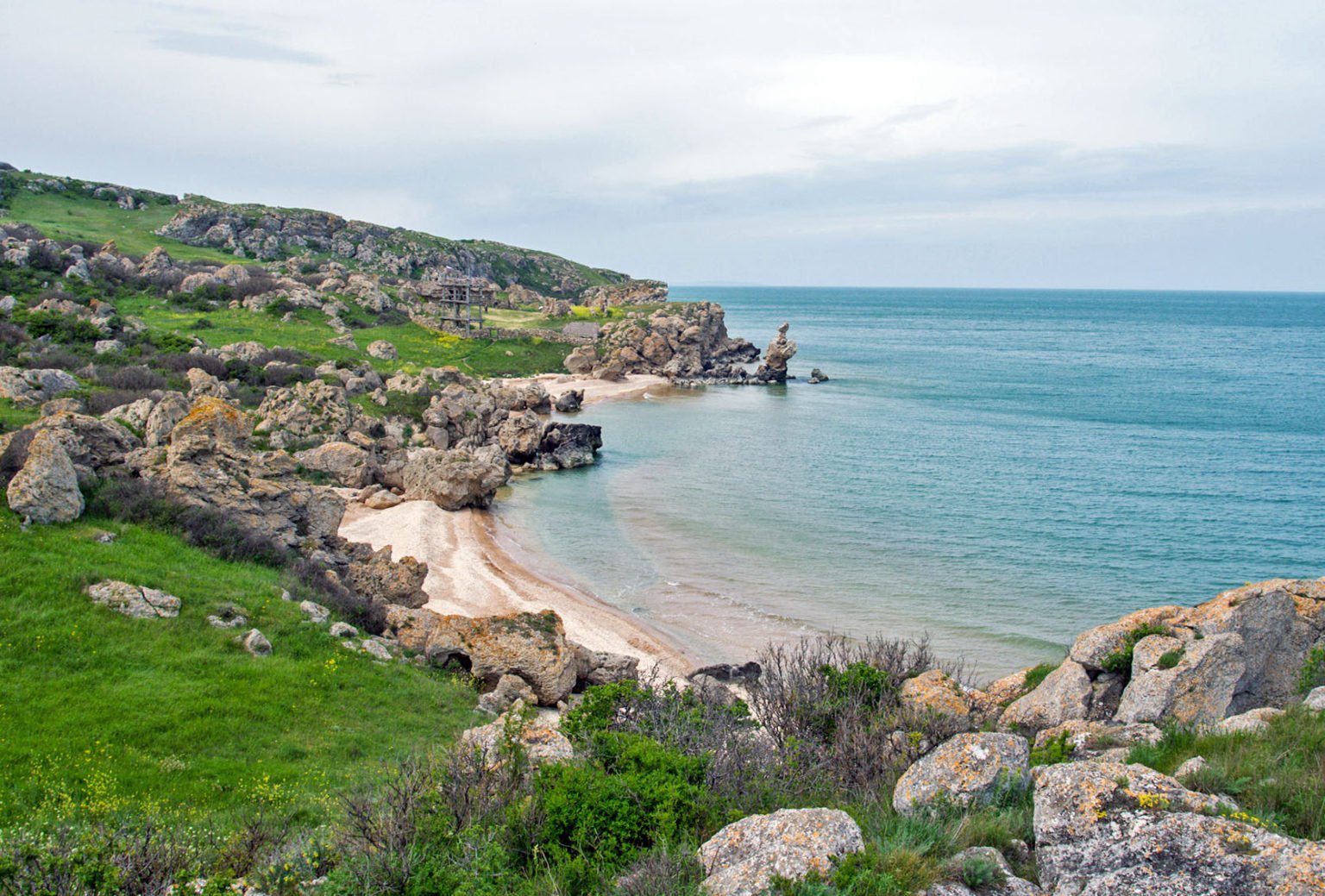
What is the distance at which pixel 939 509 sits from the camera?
1549 inches

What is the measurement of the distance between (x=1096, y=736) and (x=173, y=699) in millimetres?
14060

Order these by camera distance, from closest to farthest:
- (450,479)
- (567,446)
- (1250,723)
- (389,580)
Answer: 1. (1250,723)
2. (389,580)
3. (450,479)
4. (567,446)

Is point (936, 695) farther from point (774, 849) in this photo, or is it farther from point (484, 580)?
point (484, 580)

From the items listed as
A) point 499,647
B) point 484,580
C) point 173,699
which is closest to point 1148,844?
point 173,699

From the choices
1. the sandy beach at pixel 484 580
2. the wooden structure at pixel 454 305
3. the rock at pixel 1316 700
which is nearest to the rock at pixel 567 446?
the sandy beach at pixel 484 580

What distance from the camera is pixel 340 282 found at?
248 ft

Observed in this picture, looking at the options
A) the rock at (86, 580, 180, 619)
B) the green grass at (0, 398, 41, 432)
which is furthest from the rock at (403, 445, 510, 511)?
the rock at (86, 580, 180, 619)

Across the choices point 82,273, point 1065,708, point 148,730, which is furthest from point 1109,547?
point 82,273

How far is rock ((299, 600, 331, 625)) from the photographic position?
16122mm

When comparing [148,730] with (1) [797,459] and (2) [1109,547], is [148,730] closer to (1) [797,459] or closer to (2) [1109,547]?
(2) [1109,547]

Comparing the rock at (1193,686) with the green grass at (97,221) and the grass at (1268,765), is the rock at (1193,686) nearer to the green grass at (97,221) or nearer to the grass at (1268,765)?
the grass at (1268,765)

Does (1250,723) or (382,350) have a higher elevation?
(382,350)

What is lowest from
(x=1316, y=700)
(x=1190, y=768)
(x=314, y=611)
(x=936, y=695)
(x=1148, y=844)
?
(x=314, y=611)

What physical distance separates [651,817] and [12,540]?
14448mm
